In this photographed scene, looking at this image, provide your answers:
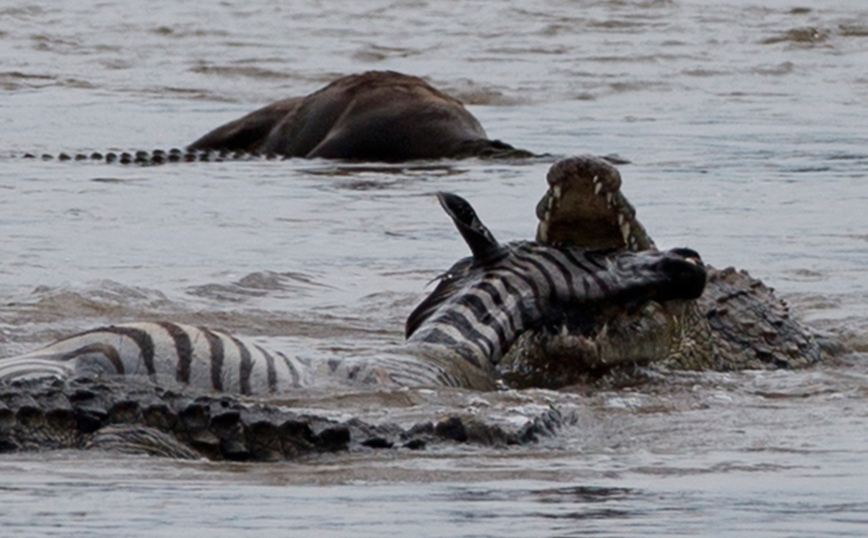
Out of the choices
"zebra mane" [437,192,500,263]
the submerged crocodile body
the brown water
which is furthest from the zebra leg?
the submerged crocodile body

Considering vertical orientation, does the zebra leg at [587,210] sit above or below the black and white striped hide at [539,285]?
above

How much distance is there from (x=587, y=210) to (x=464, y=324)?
49 cm

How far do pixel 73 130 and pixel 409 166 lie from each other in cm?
365

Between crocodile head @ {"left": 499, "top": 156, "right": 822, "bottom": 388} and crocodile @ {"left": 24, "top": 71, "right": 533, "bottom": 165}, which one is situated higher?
crocodile head @ {"left": 499, "top": 156, "right": 822, "bottom": 388}

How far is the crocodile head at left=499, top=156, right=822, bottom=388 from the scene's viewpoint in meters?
6.12

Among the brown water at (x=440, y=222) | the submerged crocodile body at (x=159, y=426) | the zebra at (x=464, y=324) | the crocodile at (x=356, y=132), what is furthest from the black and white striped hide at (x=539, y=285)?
the crocodile at (x=356, y=132)

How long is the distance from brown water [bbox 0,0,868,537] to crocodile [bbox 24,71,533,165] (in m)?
0.33

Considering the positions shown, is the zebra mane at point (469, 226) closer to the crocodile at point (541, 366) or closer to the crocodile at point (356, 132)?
the crocodile at point (541, 366)

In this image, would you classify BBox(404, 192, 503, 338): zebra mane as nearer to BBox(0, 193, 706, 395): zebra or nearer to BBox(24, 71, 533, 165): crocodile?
BBox(0, 193, 706, 395): zebra

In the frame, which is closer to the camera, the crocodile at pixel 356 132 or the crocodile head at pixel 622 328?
the crocodile head at pixel 622 328

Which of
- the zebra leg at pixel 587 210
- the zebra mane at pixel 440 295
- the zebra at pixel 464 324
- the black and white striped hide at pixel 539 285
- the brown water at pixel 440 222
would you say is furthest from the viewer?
the zebra mane at pixel 440 295

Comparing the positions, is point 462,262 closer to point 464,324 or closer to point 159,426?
point 464,324

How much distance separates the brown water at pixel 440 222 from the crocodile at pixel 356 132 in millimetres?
330

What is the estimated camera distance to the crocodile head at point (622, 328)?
612 centimetres
